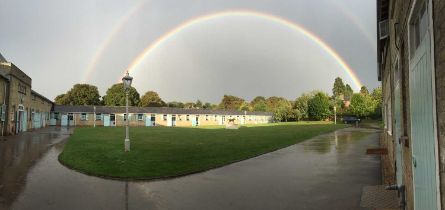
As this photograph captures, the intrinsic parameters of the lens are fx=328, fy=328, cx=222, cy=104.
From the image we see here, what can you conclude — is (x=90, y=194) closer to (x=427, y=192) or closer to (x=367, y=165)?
(x=427, y=192)

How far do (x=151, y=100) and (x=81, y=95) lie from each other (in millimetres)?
21192

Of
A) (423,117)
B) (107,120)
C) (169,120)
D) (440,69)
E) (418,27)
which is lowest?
(169,120)

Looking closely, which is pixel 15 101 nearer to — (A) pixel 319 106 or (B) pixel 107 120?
(B) pixel 107 120

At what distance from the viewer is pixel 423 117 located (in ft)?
11.2

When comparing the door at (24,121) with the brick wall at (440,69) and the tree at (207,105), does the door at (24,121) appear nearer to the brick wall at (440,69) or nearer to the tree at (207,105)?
the brick wall at (440,69)

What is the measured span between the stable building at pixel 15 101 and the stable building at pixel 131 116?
53.2ft

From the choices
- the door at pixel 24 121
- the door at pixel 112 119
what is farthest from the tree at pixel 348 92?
the door at pixel 24 121

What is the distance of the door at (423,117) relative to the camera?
3.03 metres

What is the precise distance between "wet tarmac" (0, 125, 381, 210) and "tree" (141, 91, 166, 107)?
87789 mm

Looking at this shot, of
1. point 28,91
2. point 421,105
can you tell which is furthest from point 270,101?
point 421,105

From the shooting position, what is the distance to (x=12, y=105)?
30.0 meters

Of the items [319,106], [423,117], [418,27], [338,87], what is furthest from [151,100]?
[423,117]

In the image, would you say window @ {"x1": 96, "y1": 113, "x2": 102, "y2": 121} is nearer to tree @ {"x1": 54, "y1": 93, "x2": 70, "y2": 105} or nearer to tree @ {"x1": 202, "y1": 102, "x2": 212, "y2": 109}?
tree @ {"x1": 54, "y1": 93, "x2": 70, "y2": 105}

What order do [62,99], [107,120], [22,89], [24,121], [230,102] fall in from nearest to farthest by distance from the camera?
[22,89] < [24,121] < [107,120] < [62,99] < [230,102]
